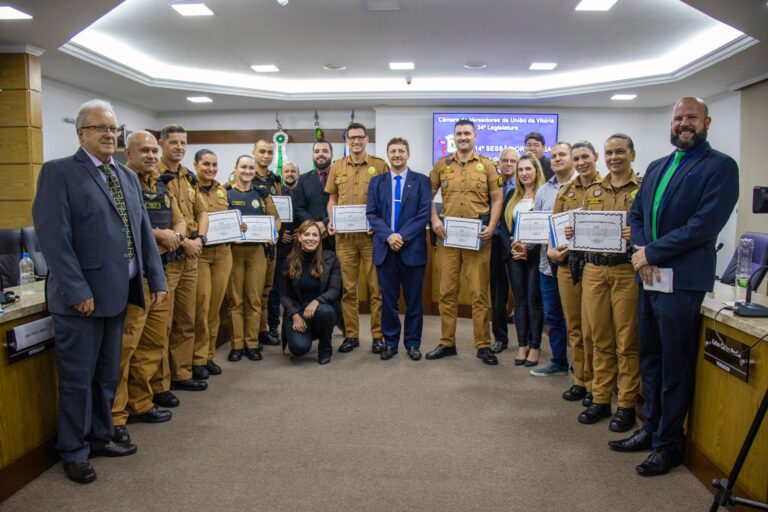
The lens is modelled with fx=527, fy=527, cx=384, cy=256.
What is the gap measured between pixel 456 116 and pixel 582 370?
594cm

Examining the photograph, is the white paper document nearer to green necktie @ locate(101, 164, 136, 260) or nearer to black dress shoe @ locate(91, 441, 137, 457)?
green necktie @ locate(101, 164, 136, 260)

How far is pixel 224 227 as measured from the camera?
12.1ft

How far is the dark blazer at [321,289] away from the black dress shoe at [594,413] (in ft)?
6.62

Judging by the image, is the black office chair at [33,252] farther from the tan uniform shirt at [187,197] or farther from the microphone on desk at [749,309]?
the microphone on desk at [749,309]

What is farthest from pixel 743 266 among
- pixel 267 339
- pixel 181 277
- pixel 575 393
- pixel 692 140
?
pixel 267 339

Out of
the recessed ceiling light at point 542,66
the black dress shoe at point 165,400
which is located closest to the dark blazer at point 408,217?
the black dress shoe at point 165,400

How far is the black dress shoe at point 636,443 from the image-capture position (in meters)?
2.57

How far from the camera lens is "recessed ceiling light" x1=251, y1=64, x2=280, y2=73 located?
6949 mm

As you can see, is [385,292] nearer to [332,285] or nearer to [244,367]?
[332,285]

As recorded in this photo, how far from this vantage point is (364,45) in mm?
5988

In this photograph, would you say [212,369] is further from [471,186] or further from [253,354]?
[471,186]

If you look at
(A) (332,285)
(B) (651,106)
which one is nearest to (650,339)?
(A) (332,285)

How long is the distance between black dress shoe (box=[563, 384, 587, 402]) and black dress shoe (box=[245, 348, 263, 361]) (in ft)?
7.53

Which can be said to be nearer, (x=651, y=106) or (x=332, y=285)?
(x=332, y=285)
